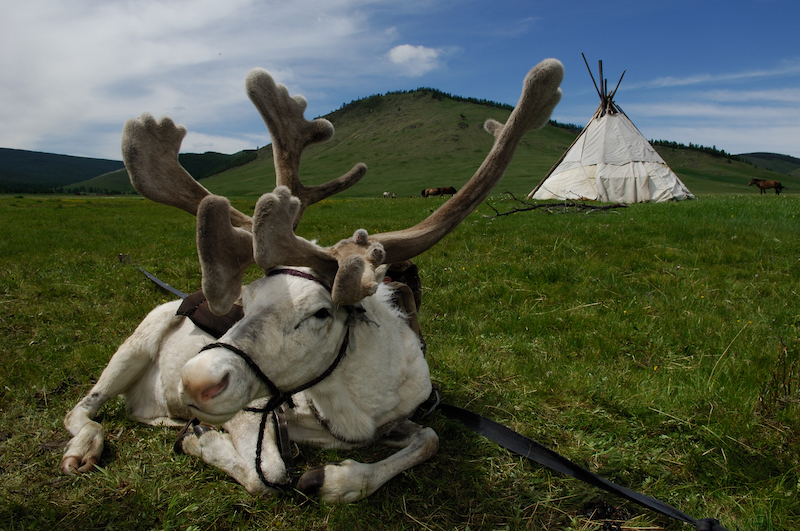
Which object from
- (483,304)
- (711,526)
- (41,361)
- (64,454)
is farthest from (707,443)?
(41,361)

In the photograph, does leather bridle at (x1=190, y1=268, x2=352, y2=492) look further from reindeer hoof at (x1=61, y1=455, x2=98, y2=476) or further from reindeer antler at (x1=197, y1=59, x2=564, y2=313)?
reindeer hoof at (x1=61, y1=455, x2=98, y2=476)

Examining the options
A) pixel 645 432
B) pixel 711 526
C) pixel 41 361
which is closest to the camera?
pixel 711 526

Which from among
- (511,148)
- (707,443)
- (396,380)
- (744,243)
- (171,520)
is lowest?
(171,520)

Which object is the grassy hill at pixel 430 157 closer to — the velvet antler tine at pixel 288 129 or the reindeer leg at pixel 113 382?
the velvet antler tine at pixel 288 129

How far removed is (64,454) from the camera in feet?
10.1

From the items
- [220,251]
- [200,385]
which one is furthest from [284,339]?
[220,251]

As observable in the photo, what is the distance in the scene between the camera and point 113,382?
12.3 feet

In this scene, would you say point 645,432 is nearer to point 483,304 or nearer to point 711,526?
point 711,526

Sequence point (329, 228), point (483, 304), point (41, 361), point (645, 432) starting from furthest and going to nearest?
point (329, 228), point (483, 304), point (41, 361), point (645, 432)

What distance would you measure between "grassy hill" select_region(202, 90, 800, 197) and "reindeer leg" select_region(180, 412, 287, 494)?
43.5 meters

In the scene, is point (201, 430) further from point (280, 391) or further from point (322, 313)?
point (322, 313)

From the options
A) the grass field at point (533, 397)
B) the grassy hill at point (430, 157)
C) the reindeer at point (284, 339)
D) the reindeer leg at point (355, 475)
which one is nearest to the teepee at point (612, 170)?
the grassy hill at point (430, 157)

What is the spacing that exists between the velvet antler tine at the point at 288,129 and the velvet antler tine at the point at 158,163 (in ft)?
2.09

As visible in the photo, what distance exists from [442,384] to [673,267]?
4945 millimetres
